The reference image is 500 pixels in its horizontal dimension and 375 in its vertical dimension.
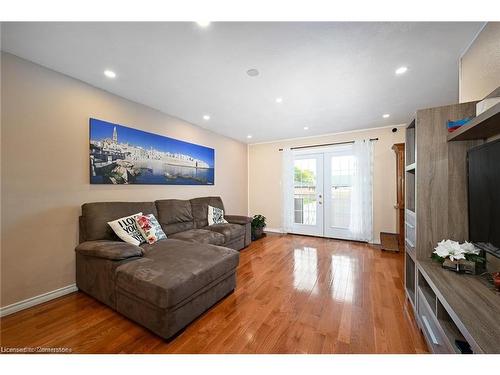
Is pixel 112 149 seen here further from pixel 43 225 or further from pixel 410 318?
pixel 410 318

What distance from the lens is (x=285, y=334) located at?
58.4 inches

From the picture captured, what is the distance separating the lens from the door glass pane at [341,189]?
4168 mm

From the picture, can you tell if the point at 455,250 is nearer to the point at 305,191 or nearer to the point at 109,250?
the point at 109,250

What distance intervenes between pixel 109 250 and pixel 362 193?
169 inches

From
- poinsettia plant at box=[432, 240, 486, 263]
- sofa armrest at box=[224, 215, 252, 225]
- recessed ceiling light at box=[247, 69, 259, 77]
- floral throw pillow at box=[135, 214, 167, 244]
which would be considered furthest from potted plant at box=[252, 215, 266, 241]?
poinsettia plant at box=[432, 240, 486, 263]

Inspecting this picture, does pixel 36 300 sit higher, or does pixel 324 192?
pixel 324 192

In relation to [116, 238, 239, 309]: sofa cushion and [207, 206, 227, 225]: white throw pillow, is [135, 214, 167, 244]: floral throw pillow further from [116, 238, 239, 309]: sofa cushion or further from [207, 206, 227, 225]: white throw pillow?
[207, 206, 227, 225]: white throw pillow

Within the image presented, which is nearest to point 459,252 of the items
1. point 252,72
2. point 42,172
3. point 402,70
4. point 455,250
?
point 455,250

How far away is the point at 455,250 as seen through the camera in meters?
1.31

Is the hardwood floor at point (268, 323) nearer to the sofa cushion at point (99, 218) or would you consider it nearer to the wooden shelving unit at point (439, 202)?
the wooden shelving unit at point (439, 202)

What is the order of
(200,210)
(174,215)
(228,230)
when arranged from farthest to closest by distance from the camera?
(200,210) < (228,230) < (174,215)

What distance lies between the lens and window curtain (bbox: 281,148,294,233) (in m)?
4.73
